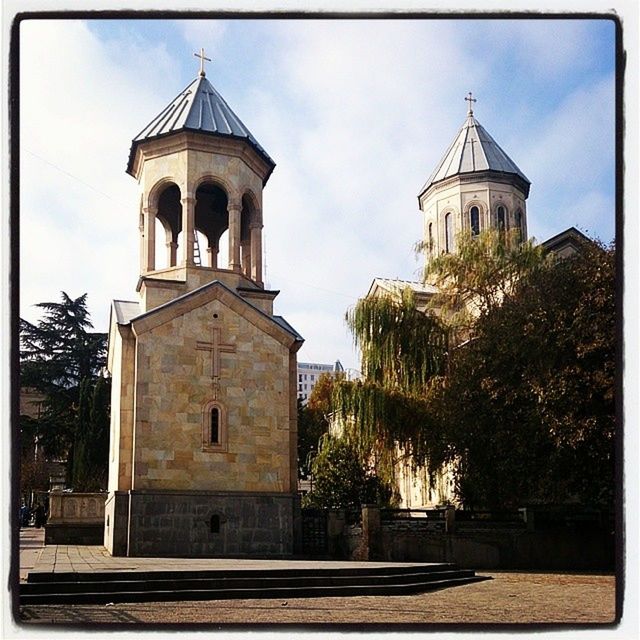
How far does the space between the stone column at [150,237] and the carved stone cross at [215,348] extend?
2.44 metres

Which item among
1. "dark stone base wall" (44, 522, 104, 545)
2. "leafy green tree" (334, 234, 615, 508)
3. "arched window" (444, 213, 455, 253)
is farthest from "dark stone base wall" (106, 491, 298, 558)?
"arched window" (444, 213, 455, 253)

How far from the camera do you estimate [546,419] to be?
16.0m

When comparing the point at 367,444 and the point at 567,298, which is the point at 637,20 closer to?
the point at 567,298

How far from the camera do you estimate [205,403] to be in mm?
17469

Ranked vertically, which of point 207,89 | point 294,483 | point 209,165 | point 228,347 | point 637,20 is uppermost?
point 207,89

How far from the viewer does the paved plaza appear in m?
8.69

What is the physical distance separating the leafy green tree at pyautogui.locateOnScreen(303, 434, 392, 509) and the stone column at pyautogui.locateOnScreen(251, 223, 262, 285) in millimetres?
7548

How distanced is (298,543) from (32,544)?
6.59 metres

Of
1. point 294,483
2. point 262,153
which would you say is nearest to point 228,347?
point 294,483

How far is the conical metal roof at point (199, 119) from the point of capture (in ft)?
62.6

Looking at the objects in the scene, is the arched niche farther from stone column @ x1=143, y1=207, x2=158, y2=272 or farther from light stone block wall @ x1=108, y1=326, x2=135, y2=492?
light stone block wall @ x1=108, y1=326, x2=135, y2=492

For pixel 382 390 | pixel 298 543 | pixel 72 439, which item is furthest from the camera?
pixel 72 439

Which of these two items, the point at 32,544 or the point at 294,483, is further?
the point at 32,544

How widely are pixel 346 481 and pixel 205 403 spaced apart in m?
9.51
